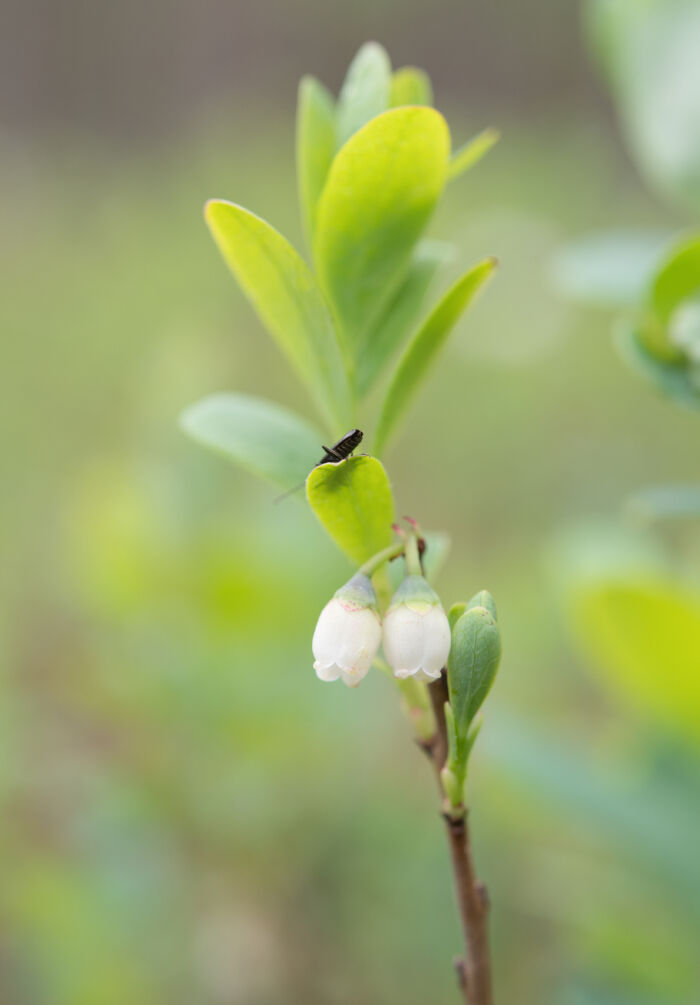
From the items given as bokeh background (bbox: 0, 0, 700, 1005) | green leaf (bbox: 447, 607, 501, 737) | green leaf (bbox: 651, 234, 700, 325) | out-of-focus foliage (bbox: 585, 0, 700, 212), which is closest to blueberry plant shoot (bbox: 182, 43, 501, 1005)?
green leaf (bbox: 447, 607, 501, 737)

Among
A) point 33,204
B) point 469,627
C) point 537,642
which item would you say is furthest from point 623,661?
point 33,204

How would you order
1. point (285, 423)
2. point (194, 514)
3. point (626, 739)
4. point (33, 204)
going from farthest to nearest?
point (33, 204) < point (194, 514) < point (626, 739) < point (285, 423)

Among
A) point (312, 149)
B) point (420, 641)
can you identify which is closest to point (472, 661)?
point (420, 641)

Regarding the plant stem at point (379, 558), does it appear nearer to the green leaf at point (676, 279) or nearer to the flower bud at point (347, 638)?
the flower bud at point (347, 638)

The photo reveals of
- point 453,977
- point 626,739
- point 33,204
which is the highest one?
point 33,204

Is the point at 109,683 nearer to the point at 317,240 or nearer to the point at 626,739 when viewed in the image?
the point at 626,739

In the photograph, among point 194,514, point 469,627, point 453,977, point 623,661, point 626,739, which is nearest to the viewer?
point 469,627

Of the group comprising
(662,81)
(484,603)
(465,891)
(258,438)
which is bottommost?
(465,891)

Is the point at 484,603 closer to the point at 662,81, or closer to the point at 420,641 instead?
the point at 420,641
